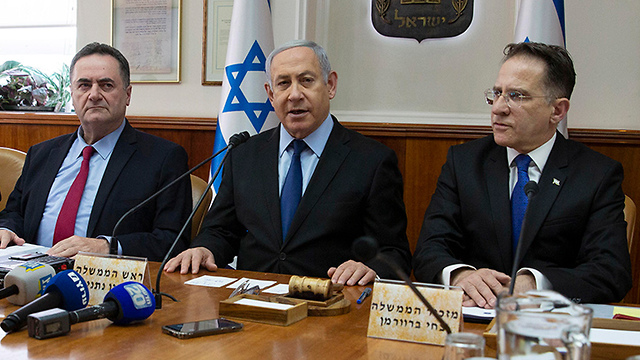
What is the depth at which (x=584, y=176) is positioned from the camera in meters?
2.01

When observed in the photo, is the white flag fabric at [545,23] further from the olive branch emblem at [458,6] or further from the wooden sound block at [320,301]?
the wooden sound block at [320,301]

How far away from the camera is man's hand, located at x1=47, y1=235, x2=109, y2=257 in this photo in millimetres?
1924

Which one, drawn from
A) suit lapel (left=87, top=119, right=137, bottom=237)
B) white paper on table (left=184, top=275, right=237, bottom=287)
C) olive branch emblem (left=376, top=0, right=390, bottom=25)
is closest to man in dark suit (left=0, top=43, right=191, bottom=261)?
suit lapel (left=87, top=119, right=137, bottom=237)

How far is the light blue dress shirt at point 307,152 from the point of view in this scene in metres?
2.32

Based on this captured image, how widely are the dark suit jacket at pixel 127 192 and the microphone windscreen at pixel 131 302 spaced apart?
991 mm

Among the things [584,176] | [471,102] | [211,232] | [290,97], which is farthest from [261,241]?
[471,102]

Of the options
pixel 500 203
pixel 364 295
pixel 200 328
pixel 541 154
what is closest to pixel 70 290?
pixel 200 328

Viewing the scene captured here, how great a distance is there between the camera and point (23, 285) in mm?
1396

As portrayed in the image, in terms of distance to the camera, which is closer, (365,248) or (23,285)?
(365,248)

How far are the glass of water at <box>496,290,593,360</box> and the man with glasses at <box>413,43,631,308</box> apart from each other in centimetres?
112

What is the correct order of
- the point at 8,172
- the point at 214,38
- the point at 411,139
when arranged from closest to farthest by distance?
1. the point at 8,172
2. the point at 411,139
3. the point at 214,38

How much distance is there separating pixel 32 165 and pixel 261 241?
115 cm

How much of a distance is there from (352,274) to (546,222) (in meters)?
0.68

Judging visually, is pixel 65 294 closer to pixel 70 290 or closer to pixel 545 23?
pixel 70 290
